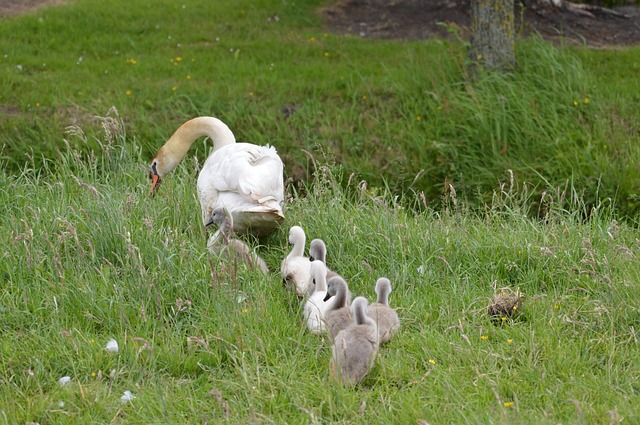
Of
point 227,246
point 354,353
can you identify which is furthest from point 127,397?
point 227,246

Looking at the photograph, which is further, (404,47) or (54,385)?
(404,47)

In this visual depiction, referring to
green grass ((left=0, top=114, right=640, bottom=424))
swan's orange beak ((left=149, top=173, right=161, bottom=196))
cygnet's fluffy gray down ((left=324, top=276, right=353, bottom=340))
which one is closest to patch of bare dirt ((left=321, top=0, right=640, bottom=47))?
swan's orange beak ((left=149, top=173, right=161, bottom=196))

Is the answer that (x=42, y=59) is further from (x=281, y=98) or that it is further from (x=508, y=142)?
(x=508, y=142)

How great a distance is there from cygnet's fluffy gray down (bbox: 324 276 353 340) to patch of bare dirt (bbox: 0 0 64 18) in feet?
31.2

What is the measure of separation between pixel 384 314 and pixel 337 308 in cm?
26

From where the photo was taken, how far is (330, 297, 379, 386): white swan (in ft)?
14.5

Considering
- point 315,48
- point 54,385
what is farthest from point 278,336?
point 315,48

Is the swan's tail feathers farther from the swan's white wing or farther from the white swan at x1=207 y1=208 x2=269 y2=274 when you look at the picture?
the white swan at x1=207 y1=208 x2=269 y2=274

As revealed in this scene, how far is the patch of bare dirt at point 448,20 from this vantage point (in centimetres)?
1175

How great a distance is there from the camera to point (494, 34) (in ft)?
32.3

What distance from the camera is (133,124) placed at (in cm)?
977

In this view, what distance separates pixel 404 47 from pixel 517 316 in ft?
22.6

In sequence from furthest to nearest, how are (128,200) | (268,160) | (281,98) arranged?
1. (281,98)
2. (268,160)
3. (128,200)

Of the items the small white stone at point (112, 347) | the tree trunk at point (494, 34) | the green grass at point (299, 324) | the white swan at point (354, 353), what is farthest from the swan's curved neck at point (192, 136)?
the tree trunk at point (494, 34)
